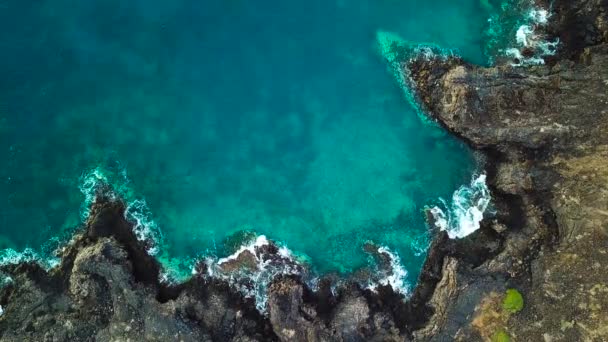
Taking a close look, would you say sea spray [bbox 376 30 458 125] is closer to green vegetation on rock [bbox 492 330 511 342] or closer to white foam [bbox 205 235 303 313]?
white foam [bbox 205 235 303 313]

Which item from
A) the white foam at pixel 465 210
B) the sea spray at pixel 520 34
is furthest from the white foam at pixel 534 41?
the white foam at pixel 465 210

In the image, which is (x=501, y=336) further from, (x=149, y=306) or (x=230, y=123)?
(x=230, y=123)

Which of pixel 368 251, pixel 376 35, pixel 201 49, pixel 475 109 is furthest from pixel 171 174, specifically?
pixel 475 109

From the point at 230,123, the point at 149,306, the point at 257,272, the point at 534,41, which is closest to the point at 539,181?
the point at 534,41

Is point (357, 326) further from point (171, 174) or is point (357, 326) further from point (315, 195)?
point (171, 174)

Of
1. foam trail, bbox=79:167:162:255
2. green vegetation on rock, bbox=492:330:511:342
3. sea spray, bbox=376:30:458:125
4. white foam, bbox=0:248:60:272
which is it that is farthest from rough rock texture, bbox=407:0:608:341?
white foam, bbox=0:248:60:272
